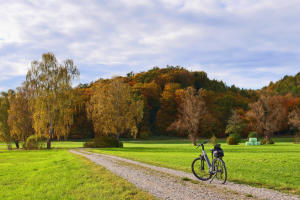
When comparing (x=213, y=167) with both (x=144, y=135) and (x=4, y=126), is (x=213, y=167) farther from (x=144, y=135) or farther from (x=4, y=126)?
(x=144, y=135)

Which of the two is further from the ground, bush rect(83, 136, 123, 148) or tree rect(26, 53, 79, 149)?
tree rect(26, 53, 79, 149)

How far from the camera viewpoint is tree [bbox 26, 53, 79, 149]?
44.7m

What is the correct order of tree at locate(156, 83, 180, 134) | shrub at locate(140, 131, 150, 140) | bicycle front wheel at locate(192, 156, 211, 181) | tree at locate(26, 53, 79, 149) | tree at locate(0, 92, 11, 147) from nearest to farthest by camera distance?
bicycle front wheel at locate(192, 156, 211, 181) < tree at locate(26, 53, 79, 149) < tree at locate(0, 92, 11, 147) < shrub at locate(140, 131, 150, 140) < tree at locate(156, 83, 180, 134)

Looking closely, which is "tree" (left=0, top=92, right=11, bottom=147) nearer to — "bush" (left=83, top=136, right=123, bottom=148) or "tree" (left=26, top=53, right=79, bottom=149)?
"tree" (left=26, top=53, right=79, bottom=149)

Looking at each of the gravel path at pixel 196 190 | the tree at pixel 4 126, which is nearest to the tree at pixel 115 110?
the tree at pixel 4 126

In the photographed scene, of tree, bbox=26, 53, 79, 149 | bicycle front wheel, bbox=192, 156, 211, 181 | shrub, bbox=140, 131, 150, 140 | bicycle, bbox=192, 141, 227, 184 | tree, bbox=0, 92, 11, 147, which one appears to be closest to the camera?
bicycle, bbox=192, 141, 227, 184

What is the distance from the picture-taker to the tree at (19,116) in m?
49.2

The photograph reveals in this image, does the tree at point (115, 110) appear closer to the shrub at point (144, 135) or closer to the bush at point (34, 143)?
the bush at point (34, 143)

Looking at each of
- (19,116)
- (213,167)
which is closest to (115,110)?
(19,116)

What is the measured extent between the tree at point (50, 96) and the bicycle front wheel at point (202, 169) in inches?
1411

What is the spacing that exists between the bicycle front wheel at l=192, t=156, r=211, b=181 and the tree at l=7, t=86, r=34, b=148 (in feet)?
142

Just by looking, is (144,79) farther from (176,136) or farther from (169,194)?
(169,194)

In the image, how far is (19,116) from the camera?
50.4 meters

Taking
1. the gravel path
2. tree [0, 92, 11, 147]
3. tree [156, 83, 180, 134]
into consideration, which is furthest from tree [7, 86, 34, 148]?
the gravel path
